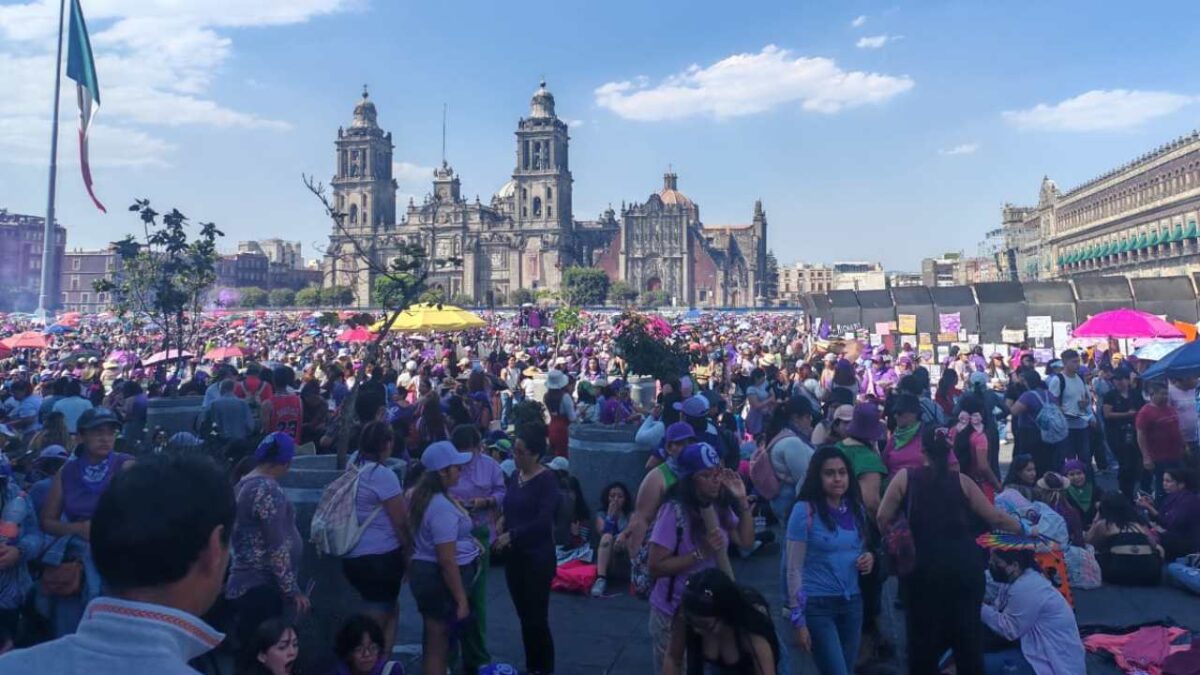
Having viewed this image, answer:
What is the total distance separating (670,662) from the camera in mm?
3236

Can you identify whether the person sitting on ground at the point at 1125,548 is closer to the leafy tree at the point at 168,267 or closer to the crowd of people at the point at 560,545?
the crowd of people at the point at 560,545

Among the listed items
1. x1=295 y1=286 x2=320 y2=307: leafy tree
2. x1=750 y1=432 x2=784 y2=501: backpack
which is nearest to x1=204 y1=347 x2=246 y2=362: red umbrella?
x1=750 y1=432 x2=784 y2=501: backpack

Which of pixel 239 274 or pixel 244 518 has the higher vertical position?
pixel 239 274

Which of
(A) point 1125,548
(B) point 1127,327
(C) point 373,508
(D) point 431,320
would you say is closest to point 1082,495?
(A) point 1125,548

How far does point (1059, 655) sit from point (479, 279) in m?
89.0

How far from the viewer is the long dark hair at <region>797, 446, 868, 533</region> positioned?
398 centimetres

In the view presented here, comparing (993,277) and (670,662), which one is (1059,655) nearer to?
(670,662)

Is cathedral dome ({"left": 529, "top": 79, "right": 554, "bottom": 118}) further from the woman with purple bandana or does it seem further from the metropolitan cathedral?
the woman with purple bandana

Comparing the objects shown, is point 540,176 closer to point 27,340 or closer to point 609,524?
point 27,340

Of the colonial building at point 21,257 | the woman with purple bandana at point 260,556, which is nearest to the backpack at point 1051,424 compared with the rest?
the woman with purple bandana at point 260,556

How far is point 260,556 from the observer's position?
4035 millimetres

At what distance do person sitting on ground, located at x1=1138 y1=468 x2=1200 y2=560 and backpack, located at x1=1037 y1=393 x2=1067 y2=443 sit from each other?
5.36 feet

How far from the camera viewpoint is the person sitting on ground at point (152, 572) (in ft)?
4.60

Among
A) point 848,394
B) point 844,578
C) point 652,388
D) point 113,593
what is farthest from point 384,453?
point 652,388
